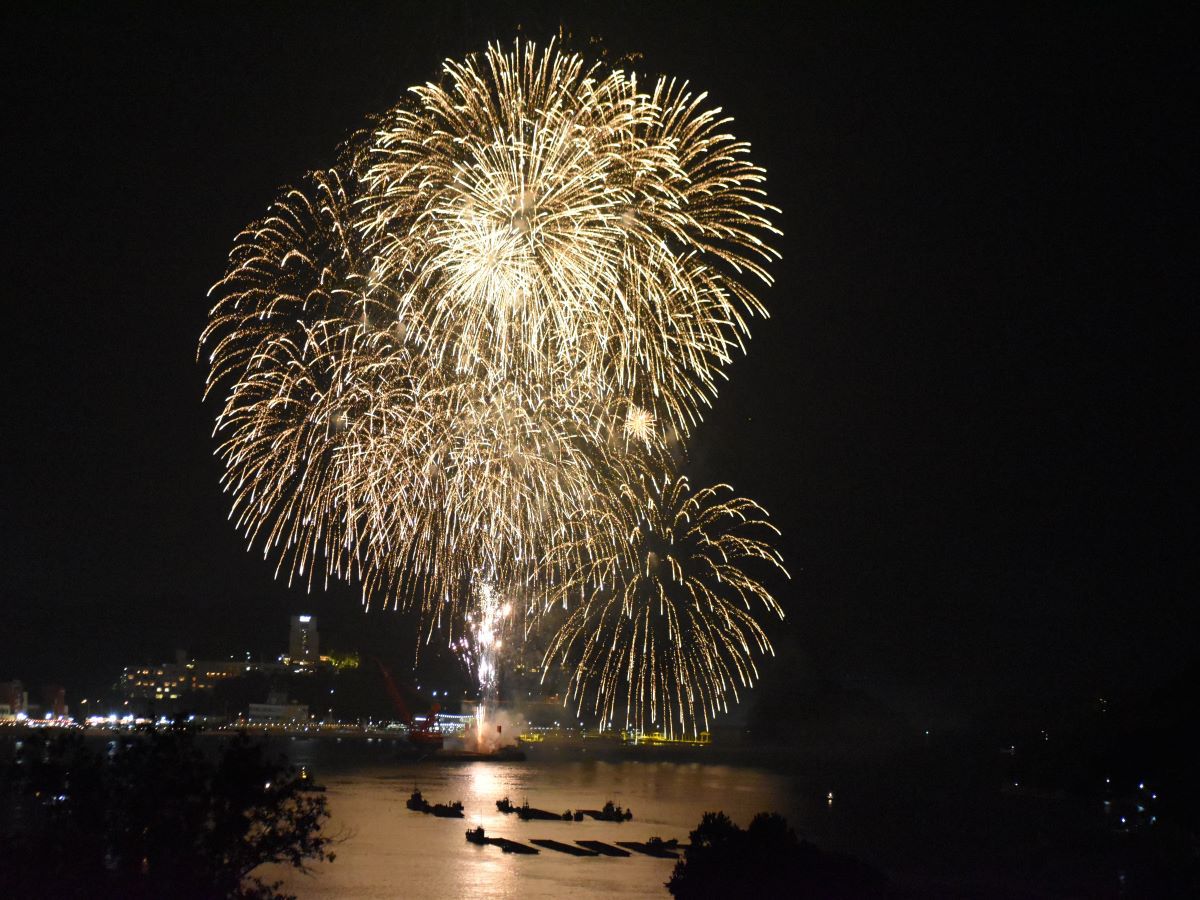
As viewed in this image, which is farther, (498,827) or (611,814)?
(611,814)

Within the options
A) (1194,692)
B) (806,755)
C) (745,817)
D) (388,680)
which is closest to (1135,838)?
(1194,692)

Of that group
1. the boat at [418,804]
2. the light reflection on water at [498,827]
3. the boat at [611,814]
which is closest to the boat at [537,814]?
the light reflection on water at [498,827]

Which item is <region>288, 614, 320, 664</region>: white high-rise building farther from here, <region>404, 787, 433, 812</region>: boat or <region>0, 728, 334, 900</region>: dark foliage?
<region>0, 728, 334, 900</region>: dark foliage

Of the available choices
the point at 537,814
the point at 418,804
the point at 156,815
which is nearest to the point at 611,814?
the point at 537,814

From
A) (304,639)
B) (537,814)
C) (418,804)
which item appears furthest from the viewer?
(304,639)

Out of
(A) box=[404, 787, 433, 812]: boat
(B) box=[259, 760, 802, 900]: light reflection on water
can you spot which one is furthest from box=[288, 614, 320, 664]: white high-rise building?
(A) box=[404, 787, 433, 812]: boat

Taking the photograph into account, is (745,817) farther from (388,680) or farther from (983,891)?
(388,680)

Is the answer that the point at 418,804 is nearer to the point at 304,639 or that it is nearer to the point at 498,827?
the point at 498,827
